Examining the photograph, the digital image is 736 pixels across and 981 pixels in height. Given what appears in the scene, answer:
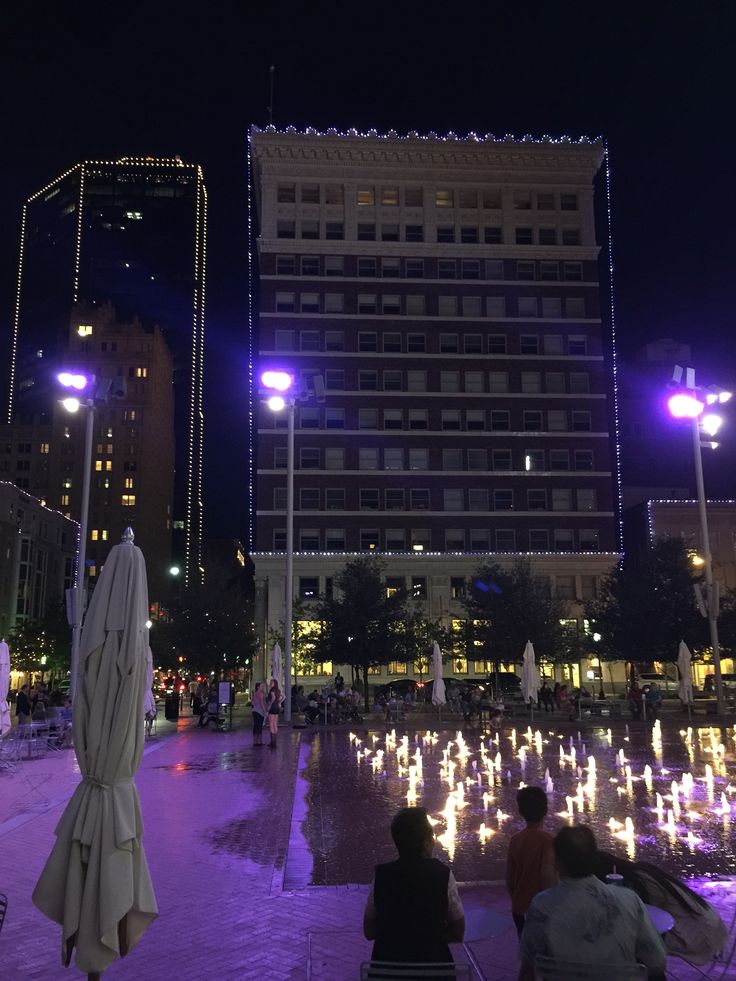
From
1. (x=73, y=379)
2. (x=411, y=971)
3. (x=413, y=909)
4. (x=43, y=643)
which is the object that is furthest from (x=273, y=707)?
(x=43, y=643)

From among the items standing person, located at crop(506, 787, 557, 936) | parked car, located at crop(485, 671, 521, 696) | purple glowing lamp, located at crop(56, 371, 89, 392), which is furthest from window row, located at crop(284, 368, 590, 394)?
standing person, located at crop(506, 787, 557, 936)

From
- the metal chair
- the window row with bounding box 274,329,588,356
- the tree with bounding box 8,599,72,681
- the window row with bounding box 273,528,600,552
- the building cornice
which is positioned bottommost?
the metal chair

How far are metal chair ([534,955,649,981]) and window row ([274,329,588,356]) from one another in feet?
207

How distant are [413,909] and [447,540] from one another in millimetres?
60149

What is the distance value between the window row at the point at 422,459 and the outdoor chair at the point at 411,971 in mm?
59715

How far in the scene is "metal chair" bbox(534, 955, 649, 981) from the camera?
4.26 m

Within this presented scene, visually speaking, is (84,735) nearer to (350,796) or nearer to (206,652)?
(350,796)

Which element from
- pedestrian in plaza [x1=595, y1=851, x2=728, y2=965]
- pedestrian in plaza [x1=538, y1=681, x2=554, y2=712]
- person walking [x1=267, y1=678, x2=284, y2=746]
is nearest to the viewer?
pedestrian in plaza [x1=595, y1=851, x2=728, y2=965]

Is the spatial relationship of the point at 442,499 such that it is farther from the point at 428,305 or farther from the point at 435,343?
the point at 428,305

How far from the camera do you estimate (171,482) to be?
16400 centimetres

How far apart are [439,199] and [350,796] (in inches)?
2476

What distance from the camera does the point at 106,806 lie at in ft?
20.3

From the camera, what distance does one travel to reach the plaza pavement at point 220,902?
7.00 metres

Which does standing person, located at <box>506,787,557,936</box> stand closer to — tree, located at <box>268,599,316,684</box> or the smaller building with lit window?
tree, located at <box>268,599,316,684</box>
